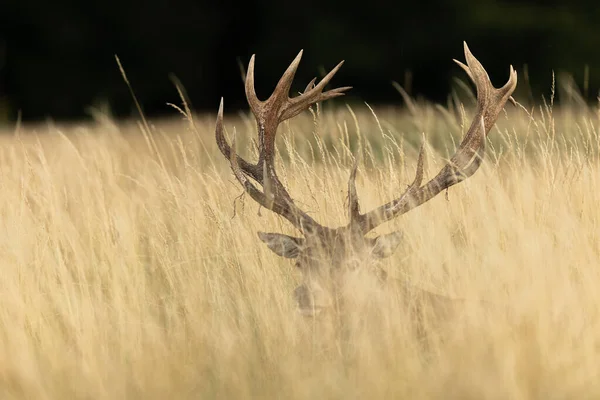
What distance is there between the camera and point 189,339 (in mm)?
3887

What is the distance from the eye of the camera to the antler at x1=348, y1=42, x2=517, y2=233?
3.97 m

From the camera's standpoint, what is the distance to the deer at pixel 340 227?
374cm

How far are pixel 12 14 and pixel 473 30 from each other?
356 inches

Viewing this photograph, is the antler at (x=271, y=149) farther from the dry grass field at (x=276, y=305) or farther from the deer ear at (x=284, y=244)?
the dry grass field at (x=276, y=305)

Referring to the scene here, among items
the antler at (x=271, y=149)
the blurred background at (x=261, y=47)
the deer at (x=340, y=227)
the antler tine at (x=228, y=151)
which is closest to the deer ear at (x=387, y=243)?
the deer at (x=340, y=227)

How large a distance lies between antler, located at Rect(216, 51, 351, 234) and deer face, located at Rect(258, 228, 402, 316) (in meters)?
0.09

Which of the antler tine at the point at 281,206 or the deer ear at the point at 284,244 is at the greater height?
the antler tine at the point at 281,206

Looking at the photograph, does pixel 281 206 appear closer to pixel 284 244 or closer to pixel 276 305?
pixel 284 244

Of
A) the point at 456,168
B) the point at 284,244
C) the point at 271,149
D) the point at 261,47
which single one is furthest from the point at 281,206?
the point at 261,47

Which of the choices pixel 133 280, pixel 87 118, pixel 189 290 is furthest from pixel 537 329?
pixel 87 118

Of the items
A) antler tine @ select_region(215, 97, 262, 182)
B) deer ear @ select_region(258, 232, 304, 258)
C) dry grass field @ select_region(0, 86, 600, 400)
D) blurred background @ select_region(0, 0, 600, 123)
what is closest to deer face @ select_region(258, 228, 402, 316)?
deer ear @ select_region(258, 232, 304, 258)

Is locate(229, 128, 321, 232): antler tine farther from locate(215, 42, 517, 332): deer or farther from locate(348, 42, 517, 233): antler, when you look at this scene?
locate(348, 42, 517, 233): antler

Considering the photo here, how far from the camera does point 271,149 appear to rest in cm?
437

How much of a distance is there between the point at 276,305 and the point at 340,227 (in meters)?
0.42
